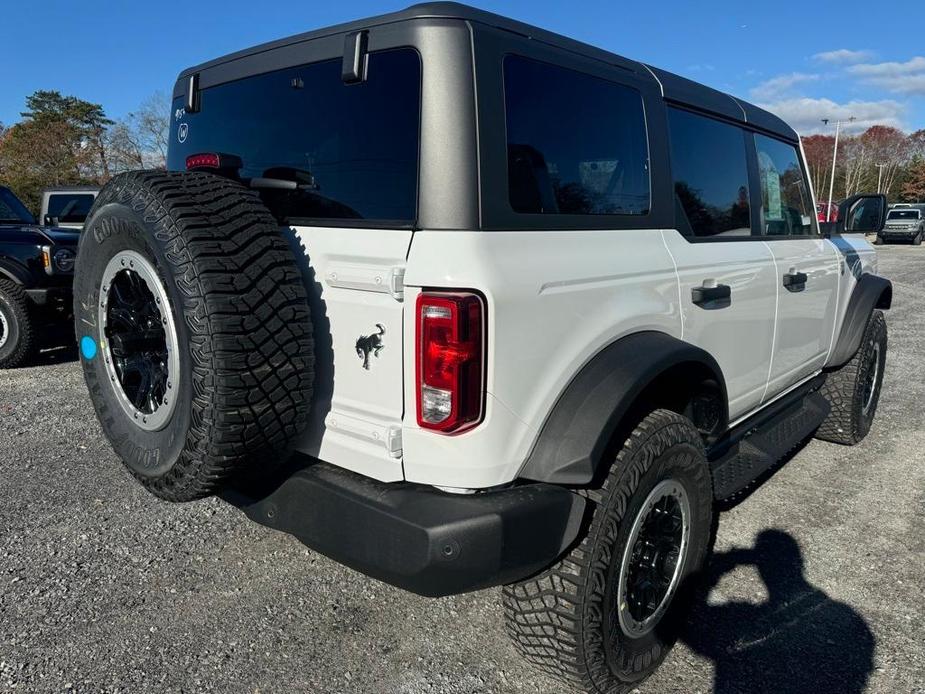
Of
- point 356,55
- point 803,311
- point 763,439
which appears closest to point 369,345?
point 356,55

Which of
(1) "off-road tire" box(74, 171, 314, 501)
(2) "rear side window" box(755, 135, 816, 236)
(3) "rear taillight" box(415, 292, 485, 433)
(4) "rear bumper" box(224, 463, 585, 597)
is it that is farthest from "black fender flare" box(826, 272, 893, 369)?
(1) "off-road tire" box(74, 171, 314, 501)

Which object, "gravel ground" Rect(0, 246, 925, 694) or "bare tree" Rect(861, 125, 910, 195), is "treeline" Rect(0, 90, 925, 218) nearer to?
"gravel ground" Rect(0, 246, 925, 694)

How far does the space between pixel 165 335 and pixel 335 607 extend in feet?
4.35

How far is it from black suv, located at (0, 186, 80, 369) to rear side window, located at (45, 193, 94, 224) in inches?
112

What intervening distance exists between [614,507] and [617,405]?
33 centimetres

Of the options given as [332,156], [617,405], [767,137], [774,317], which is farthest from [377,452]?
[767,137]

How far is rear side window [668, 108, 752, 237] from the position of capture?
107 inches

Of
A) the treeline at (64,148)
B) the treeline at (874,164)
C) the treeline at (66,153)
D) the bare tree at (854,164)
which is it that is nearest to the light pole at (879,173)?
the treeline at (874,164)

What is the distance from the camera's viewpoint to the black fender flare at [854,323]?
427cm

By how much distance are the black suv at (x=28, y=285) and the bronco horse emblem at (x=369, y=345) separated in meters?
5.87

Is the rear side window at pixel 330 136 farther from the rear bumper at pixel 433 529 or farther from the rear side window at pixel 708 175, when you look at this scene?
the rear side window at pixel 708 175

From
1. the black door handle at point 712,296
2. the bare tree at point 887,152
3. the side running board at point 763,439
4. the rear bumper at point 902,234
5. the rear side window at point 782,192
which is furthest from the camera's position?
the bare tree at point 887,152

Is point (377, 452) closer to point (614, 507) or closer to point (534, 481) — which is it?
point (534, 481)

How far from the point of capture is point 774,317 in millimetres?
3252
